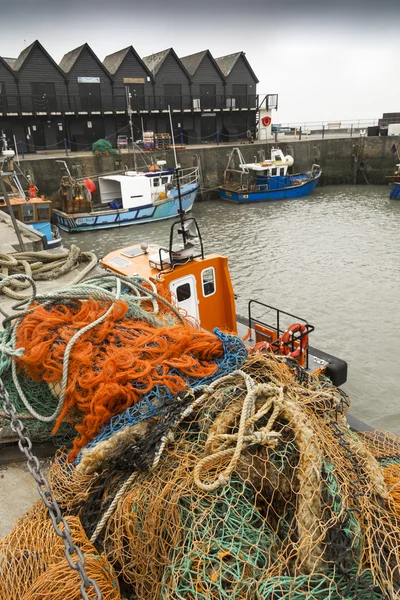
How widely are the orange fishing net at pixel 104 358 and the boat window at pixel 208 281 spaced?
8.03 ft

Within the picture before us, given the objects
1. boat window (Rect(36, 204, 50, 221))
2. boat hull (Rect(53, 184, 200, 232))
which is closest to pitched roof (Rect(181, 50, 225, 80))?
boat hull (Rect(53, 184, 200, 232))

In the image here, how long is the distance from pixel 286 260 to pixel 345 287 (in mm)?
3278

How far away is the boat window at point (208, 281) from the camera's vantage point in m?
6.51

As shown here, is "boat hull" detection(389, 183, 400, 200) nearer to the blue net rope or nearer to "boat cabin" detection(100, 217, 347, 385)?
"boat cabin" detection(100, 217, 347, 385)

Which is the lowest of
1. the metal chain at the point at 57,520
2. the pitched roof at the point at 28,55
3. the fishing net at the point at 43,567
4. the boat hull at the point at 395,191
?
the boat hull at the point at 395,191

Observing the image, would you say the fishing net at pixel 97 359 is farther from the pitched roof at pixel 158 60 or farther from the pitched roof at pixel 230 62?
the pitched roof at pixel 230 62

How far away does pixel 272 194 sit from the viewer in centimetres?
2756

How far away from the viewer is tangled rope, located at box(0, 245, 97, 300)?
297 inches

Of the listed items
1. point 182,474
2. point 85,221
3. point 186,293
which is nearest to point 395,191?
point 85,221

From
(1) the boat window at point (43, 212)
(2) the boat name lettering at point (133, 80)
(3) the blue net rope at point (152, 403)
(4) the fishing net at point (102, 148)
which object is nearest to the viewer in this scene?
(3) the blue net rope at point (152, 403)

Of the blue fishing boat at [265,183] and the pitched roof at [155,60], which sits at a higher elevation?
the pitched roof at [155,60]

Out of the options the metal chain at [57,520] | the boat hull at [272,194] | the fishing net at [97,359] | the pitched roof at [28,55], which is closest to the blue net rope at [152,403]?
the fishing net at [97,359]

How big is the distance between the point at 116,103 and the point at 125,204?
17.2 m

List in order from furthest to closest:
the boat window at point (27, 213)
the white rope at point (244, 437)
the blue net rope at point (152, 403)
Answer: the boat window at point (27, 213) → the blue net rope at point (152, 403) → the white rope at point (244, 437)
